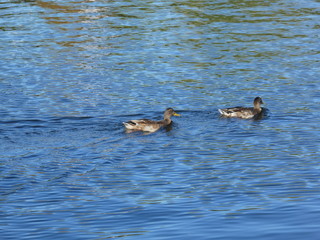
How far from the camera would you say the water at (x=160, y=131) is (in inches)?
602

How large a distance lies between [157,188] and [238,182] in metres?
1.87

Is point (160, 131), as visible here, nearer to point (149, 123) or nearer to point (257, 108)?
point (149, 123)

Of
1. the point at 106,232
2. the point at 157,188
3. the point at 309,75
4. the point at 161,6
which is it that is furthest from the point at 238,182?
the point at 161,6

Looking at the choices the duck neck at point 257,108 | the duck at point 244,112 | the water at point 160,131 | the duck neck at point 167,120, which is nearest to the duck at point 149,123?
the duck neck at point 167,120

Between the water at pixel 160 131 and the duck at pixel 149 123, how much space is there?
1.04 feet

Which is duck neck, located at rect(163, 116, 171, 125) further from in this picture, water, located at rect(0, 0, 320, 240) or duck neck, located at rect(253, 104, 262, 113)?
duck neck, located at rect(253, 104, 262, 113)

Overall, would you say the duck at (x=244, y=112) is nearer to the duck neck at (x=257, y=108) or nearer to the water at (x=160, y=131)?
the duck neck at (x=257, y=108)

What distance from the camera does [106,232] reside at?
1438cm

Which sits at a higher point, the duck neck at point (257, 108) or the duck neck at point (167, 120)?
the duck neck at point (257, 108)

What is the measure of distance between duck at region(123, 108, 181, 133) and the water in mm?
318

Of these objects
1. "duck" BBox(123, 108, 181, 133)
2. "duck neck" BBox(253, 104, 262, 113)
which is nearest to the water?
"duck" BBox(123, 108, 181, 133)

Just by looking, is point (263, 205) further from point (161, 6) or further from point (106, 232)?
point (161, 6)

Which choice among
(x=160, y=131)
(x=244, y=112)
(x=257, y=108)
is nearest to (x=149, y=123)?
(x=160, y=131)

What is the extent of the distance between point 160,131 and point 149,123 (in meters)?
0.42
